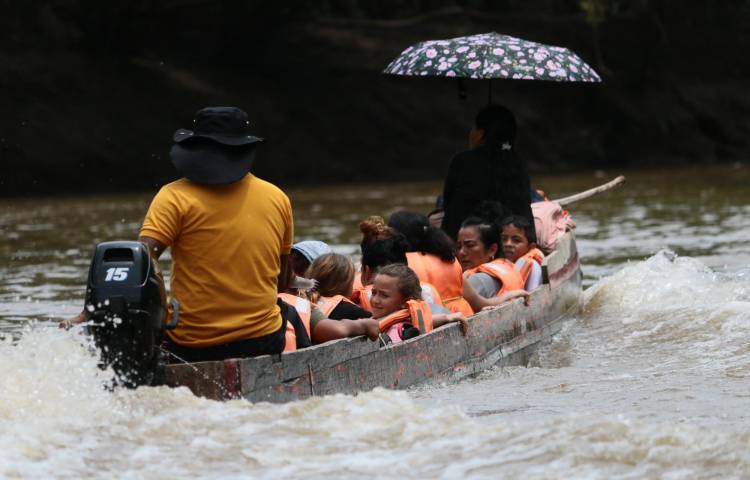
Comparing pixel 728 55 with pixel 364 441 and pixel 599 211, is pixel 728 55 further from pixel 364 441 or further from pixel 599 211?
pixel 364 441

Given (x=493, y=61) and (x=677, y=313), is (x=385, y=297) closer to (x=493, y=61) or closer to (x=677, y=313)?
(x=493, y=61)

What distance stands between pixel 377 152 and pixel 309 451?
2224cm

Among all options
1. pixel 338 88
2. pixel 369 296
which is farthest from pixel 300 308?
pixel 338 88

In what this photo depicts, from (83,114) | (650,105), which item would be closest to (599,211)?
(83,114)

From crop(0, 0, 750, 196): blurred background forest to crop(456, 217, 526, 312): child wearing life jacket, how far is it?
1558 cm

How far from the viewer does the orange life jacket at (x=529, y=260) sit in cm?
911

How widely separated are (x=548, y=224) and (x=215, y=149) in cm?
508

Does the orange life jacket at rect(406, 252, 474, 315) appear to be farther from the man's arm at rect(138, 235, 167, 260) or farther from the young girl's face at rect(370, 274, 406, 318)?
the man's arm at rect(138, 235, 167, 260)

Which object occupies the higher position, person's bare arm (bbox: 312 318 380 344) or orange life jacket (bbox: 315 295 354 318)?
orange life jacket (bbox: 315 295 354 318)

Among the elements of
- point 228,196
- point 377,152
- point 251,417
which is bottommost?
Result: point 377,152

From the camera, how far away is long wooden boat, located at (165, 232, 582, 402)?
226 inches

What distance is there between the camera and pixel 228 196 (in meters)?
5.78

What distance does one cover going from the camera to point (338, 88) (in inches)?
1101

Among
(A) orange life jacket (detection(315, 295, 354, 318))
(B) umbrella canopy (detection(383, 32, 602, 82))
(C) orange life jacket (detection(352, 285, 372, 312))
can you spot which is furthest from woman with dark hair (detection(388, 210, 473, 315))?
(A) orange life jacket (detection(315, 295, 354, 318))
